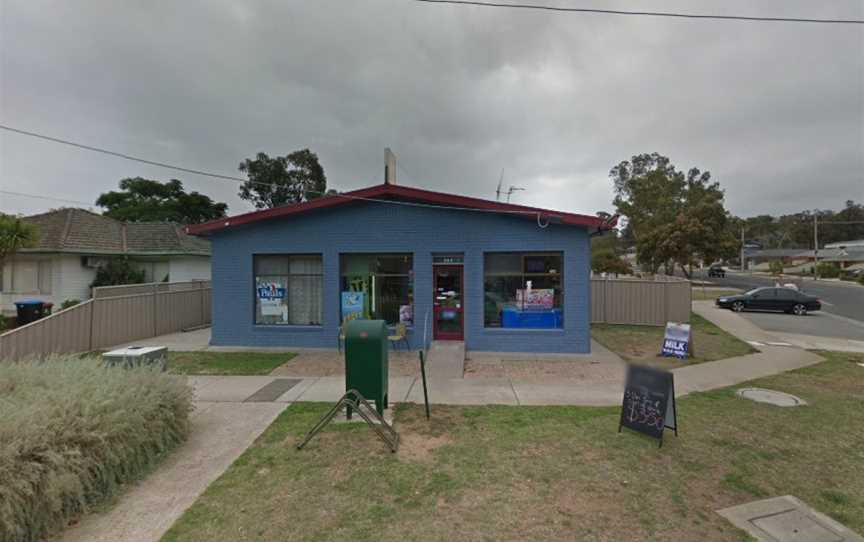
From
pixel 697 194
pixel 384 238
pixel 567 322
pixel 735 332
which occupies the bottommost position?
pixel 735 332

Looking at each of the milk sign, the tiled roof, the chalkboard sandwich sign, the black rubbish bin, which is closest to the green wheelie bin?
the chalkboard sandwich sign

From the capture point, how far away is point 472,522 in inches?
135

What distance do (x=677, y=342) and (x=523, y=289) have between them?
13.4 ft

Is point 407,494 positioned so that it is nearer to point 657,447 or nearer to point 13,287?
point 657,447

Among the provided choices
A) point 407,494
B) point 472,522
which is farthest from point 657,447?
point 407,494

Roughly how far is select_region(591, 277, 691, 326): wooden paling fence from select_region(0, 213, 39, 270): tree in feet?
65.3

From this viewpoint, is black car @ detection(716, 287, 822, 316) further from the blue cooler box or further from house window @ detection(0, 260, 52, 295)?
house window @ detection(0, 260, 52, 295)

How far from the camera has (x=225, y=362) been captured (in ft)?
30.4

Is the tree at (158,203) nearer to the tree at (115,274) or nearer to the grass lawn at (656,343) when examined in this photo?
the tree at (115,274)

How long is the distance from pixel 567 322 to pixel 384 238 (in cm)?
537

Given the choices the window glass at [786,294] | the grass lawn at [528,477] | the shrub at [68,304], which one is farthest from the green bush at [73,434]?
the window glass at [786,294]

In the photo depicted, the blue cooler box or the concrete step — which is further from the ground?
the blue cooler box

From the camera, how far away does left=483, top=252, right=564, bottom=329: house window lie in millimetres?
10297

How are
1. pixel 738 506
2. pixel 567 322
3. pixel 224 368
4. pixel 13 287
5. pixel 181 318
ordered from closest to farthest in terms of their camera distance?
pixel 738 506, pixel 224 368, pixel 567 322, pixel 181 318, pixel 13 287
